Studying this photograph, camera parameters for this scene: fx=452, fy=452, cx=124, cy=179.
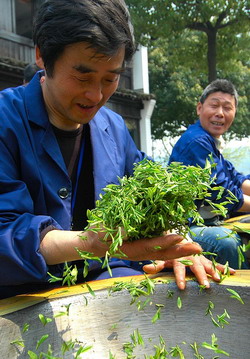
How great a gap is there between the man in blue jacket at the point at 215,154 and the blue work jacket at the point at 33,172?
3.69 feet

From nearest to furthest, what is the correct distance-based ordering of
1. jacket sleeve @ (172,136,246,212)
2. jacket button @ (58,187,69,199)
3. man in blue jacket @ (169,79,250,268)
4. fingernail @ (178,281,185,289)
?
fingernail @ (178,281,185,289)
jacket button @ (58,187,69,199)
man in blue jacket @ (169,79,250,268)
jacket sleeve @ (172,136,246,212)

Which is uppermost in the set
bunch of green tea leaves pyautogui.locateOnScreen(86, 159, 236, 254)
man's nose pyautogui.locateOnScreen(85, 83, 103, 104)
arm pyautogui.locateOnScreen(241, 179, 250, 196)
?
man's nose pyautogui.locateOnScreen(85, 83, 103, 104)

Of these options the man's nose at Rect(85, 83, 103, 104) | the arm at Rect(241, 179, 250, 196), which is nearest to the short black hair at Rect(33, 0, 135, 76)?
the man's nose at Rect(85, 83, 103, 104)

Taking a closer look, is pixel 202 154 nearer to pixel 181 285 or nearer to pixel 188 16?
pixel 181 285

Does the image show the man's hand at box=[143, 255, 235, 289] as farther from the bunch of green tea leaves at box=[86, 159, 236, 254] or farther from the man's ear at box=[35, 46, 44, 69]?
the man's ear at box=[35, 46, 44, 69]

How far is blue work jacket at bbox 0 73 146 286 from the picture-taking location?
131 cm

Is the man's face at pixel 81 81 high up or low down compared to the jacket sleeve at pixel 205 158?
up

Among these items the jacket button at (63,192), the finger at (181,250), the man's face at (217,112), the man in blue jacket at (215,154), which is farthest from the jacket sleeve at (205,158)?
the finger at (181,250)

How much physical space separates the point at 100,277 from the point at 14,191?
53 cm

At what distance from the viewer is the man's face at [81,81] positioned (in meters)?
1.46

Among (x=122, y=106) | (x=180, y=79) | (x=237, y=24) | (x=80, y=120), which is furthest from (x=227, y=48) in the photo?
(x=80, y=120)

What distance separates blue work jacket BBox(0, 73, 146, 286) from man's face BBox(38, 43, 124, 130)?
11 cm

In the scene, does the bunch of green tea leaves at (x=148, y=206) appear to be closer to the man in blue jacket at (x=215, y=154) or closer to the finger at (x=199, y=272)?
the finger at (x=199, y=272)

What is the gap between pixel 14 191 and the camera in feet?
4.69
